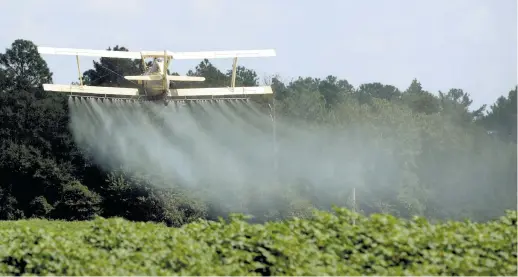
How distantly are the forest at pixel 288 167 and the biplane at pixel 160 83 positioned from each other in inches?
327

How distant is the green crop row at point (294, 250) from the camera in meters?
10.5

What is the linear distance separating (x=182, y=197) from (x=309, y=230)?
139 ft

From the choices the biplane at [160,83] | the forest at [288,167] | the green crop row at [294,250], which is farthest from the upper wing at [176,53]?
the green crop row at [294,250]

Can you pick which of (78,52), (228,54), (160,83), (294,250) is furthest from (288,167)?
(294,250)

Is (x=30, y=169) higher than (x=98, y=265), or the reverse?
(x=98, y=265)

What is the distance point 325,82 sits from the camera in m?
75.7

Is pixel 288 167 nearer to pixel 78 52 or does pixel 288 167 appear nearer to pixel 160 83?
pixel 78 52

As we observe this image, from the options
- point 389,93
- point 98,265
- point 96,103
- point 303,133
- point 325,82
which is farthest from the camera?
point 389,93

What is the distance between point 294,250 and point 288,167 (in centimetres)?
4492

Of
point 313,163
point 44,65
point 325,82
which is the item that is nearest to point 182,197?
point 313,163

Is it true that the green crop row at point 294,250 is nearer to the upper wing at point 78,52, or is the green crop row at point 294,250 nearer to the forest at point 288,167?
the upper wing at point 78,52

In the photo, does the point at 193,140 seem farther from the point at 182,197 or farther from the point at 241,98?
the point at 241,98

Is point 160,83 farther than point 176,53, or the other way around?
point 176,53

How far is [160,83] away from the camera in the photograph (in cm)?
3769
